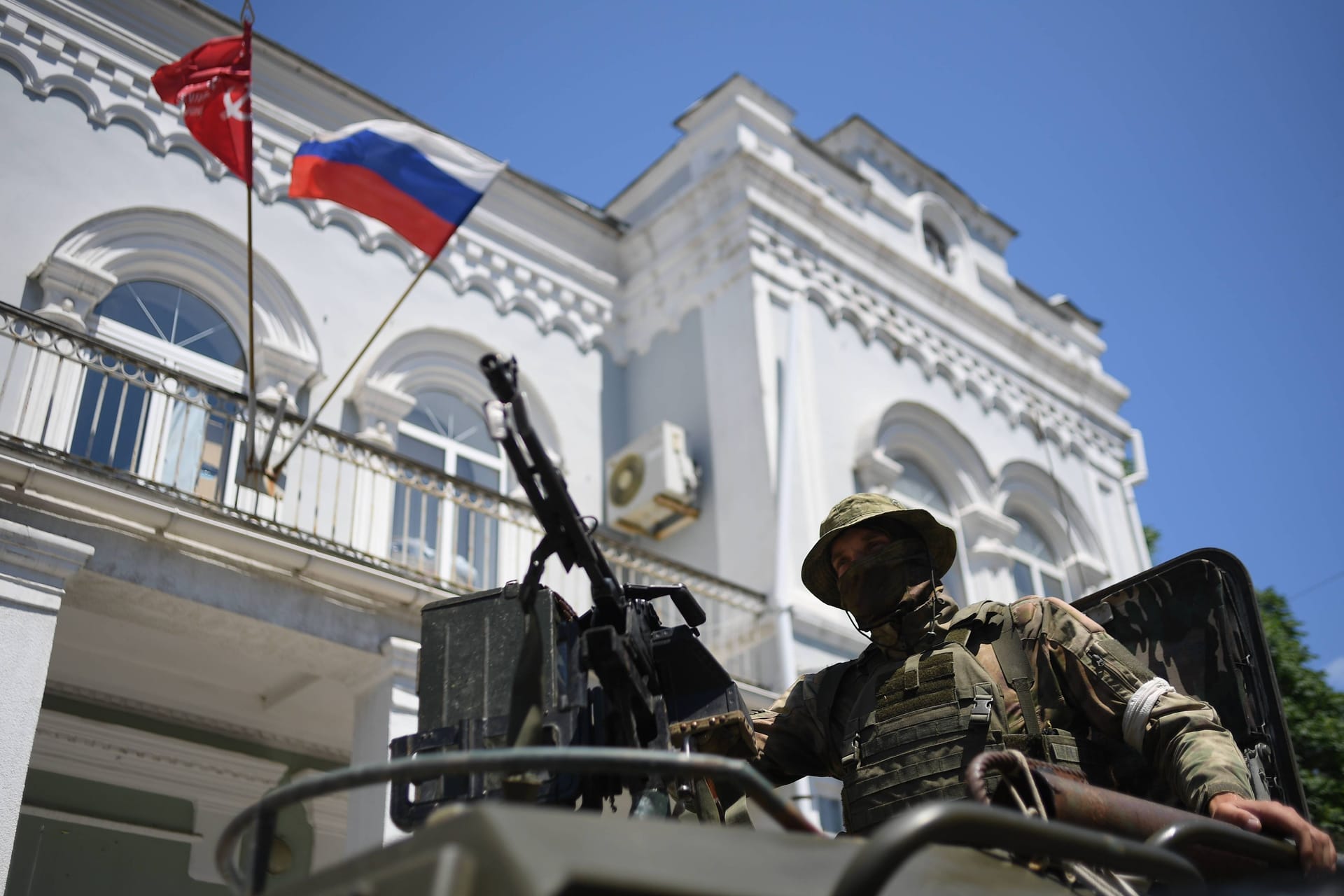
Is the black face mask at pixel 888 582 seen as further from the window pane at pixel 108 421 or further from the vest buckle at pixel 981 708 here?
the window pane at pixel 108 421

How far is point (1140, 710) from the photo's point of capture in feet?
12.7

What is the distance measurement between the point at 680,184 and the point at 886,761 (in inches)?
455

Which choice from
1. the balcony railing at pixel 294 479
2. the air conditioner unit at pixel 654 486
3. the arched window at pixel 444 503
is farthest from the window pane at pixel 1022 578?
the arched window at pixel 444 503

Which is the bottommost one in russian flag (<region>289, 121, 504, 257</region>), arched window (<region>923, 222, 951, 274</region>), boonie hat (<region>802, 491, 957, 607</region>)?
boonie hat (<region>802, 491, 957, 607</region>)

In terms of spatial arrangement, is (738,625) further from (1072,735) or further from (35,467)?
(1072,735)

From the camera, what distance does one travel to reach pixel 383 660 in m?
9.45

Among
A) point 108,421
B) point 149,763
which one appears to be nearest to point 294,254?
point 108,421

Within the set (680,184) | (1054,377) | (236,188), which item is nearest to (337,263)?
(236,188)

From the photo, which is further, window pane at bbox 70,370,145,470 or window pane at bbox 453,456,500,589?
window pane at bbox 453,456,500,589

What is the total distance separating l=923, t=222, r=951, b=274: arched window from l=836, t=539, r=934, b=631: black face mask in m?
12.6

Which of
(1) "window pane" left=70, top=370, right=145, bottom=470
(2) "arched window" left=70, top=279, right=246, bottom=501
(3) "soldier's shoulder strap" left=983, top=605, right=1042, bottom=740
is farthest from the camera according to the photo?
(1) "window pane" left=70, top=370, right=145, bottom=470

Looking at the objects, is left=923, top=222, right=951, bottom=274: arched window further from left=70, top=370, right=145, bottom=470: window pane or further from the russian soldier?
the russian soldier

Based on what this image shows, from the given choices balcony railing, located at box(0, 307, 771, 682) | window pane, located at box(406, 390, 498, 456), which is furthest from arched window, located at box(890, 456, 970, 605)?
window pane, located at box(406, 390, 498, 456)

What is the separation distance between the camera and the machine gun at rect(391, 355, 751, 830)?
342 cm
